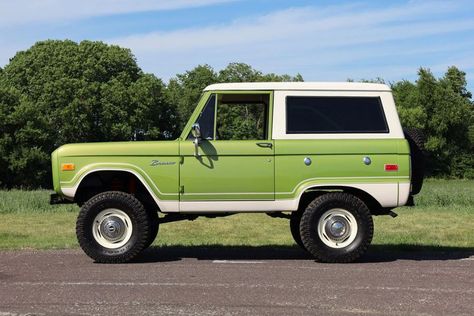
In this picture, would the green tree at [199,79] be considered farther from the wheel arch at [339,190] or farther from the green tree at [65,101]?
Result: the wheel arch at [339,190]

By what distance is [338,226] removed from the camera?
8.45 metres

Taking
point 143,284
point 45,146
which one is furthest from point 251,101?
point 45,146

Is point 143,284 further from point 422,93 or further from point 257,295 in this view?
point 422,93

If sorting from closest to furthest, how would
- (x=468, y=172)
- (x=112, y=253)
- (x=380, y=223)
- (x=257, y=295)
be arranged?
(x=257, y=295) < (x=112, y=253) < (x=380, y=223) < (x=468, y=172)

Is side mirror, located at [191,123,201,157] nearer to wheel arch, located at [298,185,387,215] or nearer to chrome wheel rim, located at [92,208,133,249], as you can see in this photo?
chrome wheel rim, located at [92,208,133,249]

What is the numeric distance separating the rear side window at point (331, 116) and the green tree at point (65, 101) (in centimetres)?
5282

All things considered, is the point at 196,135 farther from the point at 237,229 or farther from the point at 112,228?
the point at 237,229

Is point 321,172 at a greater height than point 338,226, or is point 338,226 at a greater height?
point 321,172

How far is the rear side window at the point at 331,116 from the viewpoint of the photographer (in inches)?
337

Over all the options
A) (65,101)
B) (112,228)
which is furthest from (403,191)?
(65,101)

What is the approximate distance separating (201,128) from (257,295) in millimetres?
2931

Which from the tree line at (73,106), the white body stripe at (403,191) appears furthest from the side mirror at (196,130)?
the tree line at (73,106)

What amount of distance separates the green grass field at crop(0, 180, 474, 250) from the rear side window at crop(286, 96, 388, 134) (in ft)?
9.45

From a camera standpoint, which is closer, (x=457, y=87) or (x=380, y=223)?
(x=380, y=223)
